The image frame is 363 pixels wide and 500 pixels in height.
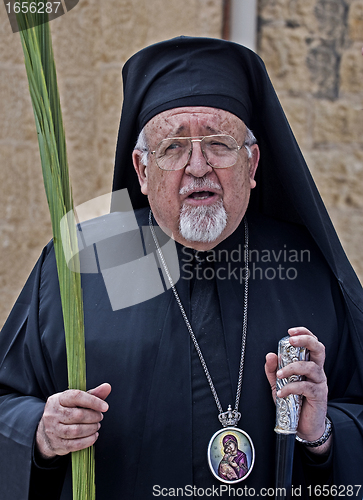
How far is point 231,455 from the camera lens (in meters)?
1.99

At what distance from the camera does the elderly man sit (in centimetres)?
202

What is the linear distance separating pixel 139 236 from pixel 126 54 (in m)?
1.94

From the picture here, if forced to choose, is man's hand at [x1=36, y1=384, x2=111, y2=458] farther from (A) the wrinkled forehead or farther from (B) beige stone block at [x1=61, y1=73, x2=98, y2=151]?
(B) beige stone block at [x1=61, y1=73, x2=98, y2=151]

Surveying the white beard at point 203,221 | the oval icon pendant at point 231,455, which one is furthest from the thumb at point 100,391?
the white beard at point 203,221

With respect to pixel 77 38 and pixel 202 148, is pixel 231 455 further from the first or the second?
pixel 77 38

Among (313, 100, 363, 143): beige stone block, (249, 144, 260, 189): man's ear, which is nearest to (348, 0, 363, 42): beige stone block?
(313, 100, 363, 143): beige stone block

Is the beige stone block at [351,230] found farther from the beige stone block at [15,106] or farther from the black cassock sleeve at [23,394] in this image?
the black cassock sleeve at [23,394]

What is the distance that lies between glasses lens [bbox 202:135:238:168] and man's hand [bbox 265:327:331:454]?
72 cm

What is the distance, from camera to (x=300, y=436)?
78.0 inches

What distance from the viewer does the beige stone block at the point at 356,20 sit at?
12.7ft

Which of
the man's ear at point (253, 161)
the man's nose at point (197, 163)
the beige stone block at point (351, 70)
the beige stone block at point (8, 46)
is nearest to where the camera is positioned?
the man's nose at point (197, 163)

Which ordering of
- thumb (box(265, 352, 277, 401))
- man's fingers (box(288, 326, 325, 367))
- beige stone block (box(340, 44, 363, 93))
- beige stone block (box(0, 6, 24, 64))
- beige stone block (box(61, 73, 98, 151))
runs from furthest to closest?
beige stone block (box(61, 73, 98, 151)) < beige stone block (box(340, 44, 363, 93)) < beige stone block (box(0, 6, 24, 64)) < thumb (box(265, 352, 277, 401)) < man's fingers (box(288, 326, 325, 367))

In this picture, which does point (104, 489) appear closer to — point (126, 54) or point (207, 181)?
point (207, 181)

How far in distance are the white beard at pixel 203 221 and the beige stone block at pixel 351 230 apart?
2063 millimetres
